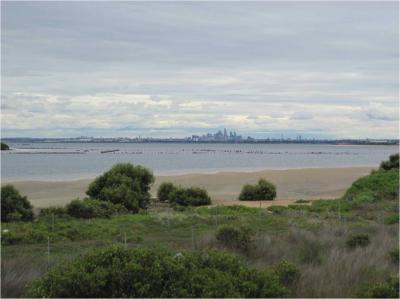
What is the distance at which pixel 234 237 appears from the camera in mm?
11906

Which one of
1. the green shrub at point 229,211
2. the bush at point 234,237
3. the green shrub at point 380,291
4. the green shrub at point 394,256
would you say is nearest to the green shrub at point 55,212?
the green shrub at point 229,211

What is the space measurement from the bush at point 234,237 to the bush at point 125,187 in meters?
11.2

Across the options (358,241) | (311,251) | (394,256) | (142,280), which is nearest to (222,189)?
(358,241)

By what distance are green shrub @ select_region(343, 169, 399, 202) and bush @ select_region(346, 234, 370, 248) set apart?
12852 mm

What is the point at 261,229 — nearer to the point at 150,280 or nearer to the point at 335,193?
the point at 150,280

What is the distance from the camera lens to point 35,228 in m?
15.8

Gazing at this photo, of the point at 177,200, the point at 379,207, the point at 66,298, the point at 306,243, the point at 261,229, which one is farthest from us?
the point at 177,200

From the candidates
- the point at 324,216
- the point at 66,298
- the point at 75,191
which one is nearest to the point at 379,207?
the point at 324,216

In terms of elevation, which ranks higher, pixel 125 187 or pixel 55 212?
pixel 125 187

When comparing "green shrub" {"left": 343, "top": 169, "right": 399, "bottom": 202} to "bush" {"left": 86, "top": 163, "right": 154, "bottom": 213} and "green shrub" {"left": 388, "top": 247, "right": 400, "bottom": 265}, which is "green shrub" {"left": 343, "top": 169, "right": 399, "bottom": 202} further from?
"green shrub" {"left": 388, "top": 247, "right": 400, "bottom": 265}

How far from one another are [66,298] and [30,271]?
2874 millimetres

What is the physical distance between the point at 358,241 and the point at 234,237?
2.57m

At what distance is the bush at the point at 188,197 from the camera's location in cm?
2686

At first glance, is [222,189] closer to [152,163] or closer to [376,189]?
[376,189]
